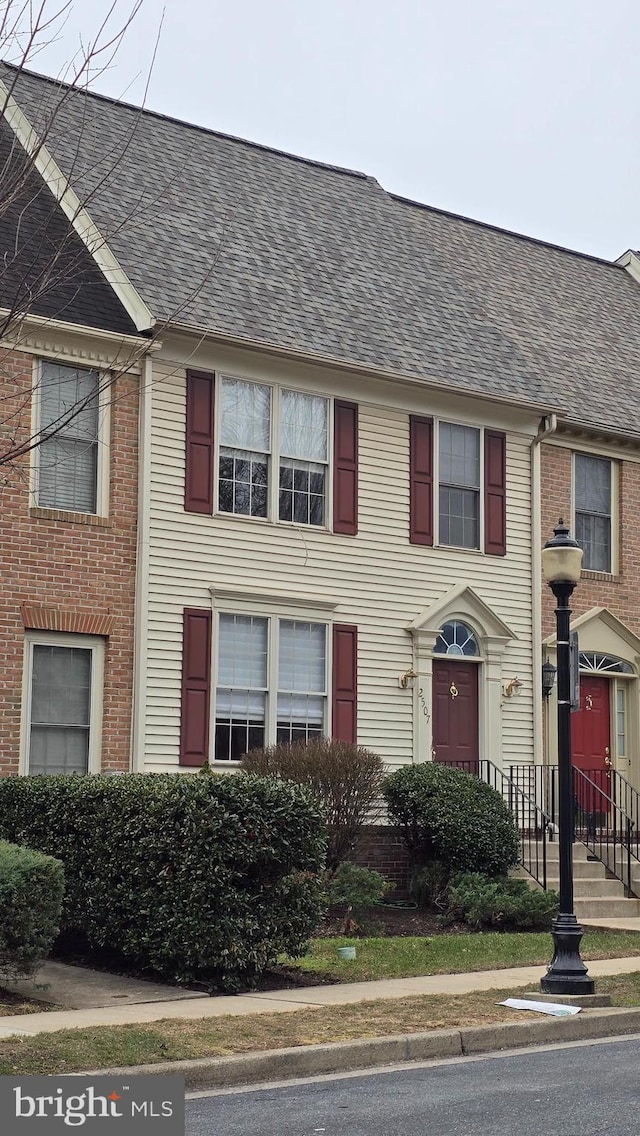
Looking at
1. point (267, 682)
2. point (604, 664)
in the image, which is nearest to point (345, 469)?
point (267, 682)

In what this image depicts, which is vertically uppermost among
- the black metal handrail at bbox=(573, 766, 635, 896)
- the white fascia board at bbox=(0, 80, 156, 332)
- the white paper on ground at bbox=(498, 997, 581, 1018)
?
the white fascia board at bbox=(0, 80, 156, 332)

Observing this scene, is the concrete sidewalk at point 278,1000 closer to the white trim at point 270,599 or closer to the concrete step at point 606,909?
the concrete step at point 606,909

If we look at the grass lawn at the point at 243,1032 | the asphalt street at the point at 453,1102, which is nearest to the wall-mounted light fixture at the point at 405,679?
the grass lawn at the point at 243,1032

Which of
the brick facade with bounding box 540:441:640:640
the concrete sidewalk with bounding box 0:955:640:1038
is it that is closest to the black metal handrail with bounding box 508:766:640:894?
the brick facade with bounding box 540:441:640:640

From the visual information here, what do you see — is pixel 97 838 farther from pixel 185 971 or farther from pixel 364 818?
pixel 364 818

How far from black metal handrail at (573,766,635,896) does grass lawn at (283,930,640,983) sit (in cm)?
327

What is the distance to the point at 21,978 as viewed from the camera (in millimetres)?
11445

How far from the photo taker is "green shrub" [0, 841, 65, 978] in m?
10.5

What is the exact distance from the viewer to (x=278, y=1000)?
11.1 metres

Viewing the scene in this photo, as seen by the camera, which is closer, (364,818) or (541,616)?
(364,818)

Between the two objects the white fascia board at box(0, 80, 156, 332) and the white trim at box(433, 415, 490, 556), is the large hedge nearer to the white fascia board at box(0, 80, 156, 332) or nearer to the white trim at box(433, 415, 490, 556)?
the white fascia board at box(0, 80, 156, 332)

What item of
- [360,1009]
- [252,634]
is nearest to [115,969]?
[360,1009]

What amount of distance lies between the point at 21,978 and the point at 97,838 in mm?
1356

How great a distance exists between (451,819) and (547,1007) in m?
6.31
